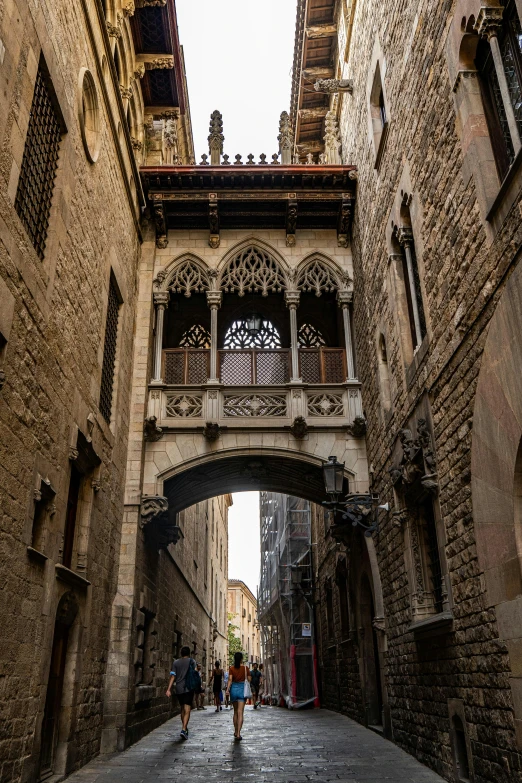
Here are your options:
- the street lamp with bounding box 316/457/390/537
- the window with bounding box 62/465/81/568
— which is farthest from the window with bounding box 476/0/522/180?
the window with bounding box 62/465/81/568

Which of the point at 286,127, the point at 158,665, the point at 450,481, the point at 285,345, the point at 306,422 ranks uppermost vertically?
the point at 286,127

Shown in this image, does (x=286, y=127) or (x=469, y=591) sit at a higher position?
(x=286, y=127)

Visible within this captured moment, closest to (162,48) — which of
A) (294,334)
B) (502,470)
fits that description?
(294,334)

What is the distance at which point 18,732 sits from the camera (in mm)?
5809

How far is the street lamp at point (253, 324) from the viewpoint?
1364 centimetres

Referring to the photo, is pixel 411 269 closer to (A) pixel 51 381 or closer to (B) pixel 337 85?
(A) pixel 51 381

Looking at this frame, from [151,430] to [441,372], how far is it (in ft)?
19.3

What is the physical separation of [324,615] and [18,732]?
42.1ft

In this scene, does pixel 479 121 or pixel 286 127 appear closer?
pixel 479 121

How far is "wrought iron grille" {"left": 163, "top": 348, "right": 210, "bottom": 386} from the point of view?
39.8ft

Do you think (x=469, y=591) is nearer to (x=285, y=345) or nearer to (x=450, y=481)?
(x=450, y=481)

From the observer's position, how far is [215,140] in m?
14.0

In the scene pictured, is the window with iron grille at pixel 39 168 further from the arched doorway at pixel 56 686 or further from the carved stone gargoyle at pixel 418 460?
the carved stone gargoyle at pixel 418 460

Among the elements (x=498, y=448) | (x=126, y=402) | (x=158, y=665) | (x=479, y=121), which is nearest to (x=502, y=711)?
(x=498, y=448)
